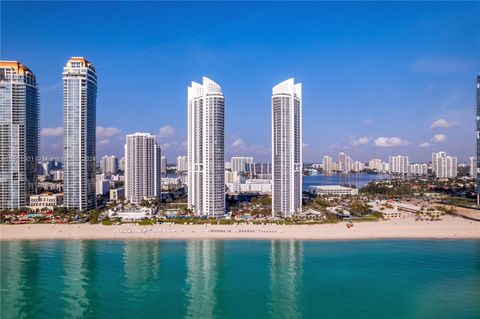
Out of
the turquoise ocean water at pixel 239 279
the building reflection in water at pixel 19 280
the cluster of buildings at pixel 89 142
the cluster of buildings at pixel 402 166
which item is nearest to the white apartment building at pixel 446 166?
the cluster of buildings at pixel 402 166

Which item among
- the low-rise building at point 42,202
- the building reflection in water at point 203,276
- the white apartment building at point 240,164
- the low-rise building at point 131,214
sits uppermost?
the white apartment building at point 240,164

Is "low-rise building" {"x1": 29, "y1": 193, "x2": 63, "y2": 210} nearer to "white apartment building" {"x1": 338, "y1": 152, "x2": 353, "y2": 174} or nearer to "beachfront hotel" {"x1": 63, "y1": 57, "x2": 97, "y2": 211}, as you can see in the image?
"beachfront hotel" {"x1": 63, "y1": 57, "x2": 97, "y2": 211}

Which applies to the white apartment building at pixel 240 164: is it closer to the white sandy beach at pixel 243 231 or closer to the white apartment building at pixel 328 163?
the white apartment building at pixel 328 163

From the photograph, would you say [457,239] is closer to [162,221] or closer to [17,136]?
[162,221]

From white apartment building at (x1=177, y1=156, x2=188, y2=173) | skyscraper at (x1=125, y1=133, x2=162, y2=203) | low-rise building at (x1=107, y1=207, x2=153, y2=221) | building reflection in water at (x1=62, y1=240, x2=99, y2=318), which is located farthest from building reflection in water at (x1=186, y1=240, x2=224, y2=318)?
white apartment building at (x1=177, y1=156, x2=188, y2=173)

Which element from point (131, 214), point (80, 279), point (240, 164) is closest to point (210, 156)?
point (131, 214)

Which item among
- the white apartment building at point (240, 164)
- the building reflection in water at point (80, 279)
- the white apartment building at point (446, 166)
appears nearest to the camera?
the building reflection in water at point (80, 279)

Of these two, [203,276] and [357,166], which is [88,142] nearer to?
[203,276]
